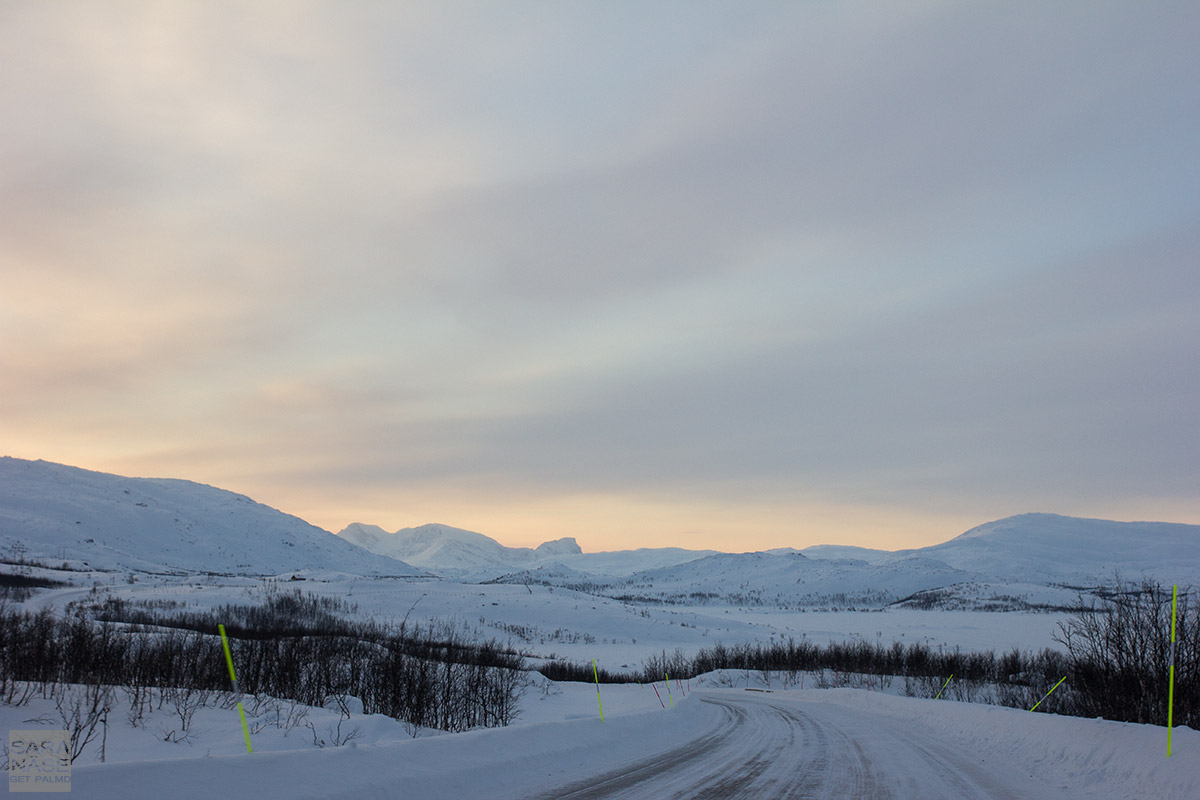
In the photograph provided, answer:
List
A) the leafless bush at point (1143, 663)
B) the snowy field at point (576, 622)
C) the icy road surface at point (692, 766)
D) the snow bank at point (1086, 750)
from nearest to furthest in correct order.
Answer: the icy road surface at point (692, 766)
the snow bank at point (1086, 750)
the leafless bush at point (1143, 663)
the snowy field at point (576, 622)

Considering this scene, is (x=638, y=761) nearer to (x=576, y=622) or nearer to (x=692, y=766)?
(x=692, y=766)

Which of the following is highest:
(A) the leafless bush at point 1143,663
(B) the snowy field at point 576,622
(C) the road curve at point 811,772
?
(A) the leafless bush at point 1143,663

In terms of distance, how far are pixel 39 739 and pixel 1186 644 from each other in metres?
22.1

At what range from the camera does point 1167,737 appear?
10.7 meters

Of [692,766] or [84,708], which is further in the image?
[84,708]

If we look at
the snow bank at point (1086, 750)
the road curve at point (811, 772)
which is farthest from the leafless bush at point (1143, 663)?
the road curve at point (811, 772)

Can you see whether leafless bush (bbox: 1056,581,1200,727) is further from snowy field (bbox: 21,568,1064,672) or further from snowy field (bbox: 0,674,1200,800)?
snowy field (bbox: 21,568,1064,672)

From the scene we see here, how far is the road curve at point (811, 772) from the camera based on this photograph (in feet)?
34.0

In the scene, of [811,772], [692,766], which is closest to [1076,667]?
[811,772]

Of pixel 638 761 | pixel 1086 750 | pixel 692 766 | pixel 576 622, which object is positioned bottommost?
pixel 576 622

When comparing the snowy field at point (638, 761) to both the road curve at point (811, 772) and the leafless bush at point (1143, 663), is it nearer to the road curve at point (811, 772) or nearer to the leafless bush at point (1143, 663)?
the road curve at point (811, 772)

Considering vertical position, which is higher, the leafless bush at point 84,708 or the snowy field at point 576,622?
the leafless bush at point 84,708

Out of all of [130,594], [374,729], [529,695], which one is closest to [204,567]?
[130,594]

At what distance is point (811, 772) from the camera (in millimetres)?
12297
